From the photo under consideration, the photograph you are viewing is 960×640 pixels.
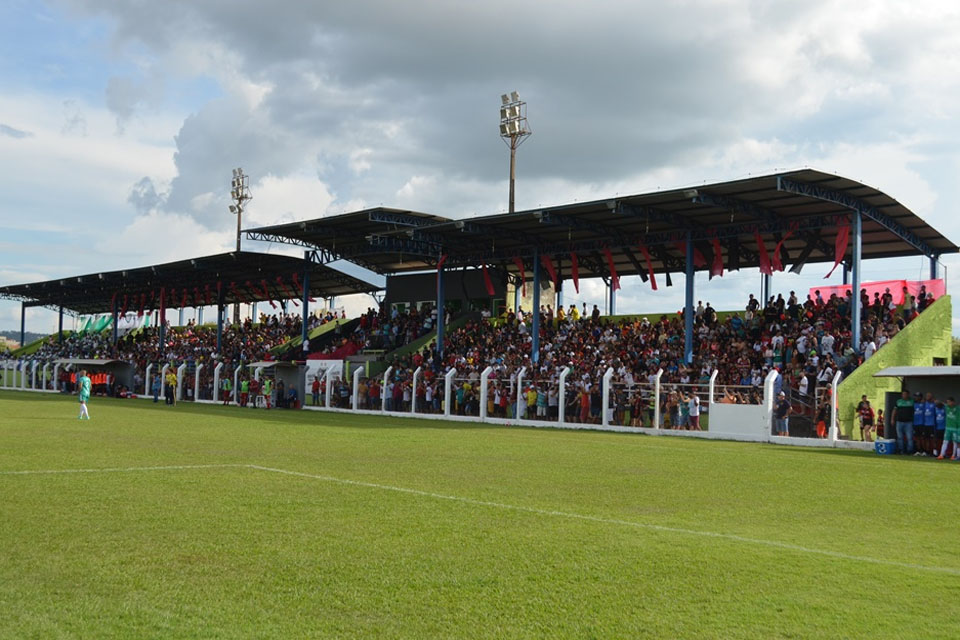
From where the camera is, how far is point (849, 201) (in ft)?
102

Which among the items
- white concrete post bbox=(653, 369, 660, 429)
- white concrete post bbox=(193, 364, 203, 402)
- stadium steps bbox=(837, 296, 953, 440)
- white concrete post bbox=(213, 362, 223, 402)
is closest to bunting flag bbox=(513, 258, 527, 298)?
white concrete post bbox=(653, 369, 660, 429)

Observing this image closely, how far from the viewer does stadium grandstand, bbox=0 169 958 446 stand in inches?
1127

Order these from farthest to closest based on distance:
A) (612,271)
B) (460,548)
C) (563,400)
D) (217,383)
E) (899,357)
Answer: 1. (217,383)
2. (612,271)
3. (563,400)
4. (899,357)
5. (460,548)

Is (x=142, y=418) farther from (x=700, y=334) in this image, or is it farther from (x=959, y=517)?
(x=959, y=517)

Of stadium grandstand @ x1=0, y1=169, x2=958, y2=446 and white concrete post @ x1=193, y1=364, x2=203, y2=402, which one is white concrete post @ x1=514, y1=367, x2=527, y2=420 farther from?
white concrete post @ x1=193, y1=364, x2=203, y2=402

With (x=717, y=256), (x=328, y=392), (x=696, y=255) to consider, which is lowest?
(x=328, y=392)

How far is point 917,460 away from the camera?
2084 centimetres

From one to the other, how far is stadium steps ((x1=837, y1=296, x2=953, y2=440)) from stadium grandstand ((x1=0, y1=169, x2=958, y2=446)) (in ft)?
0.22

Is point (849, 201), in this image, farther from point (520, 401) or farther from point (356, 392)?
point (356, 392)

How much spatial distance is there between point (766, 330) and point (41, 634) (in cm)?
2977

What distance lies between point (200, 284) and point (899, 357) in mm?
44737

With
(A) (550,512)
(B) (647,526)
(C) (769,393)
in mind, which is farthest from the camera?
(C) (769,393)

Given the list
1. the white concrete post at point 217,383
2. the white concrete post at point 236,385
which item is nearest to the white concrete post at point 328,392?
the white concrete post at point 236,385

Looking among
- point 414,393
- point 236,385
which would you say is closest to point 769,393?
point 414,393
